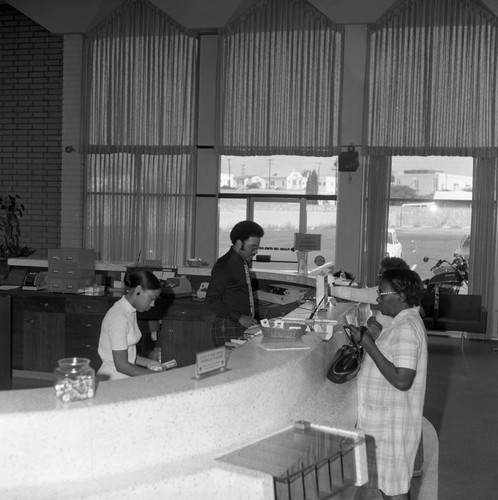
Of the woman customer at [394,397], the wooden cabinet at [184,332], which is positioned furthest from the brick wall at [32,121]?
the woman customer at [394,397]

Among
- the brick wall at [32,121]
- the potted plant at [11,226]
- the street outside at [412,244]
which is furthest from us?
the brick wall at [32,121]

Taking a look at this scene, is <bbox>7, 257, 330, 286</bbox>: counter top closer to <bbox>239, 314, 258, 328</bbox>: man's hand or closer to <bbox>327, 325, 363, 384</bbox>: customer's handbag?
<bbox>239, 314, 258, 328</bbox>: man's hand

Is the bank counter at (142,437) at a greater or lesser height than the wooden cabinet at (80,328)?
greater

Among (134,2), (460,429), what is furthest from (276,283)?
(134,2)

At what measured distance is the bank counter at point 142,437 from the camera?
2385 millimetres

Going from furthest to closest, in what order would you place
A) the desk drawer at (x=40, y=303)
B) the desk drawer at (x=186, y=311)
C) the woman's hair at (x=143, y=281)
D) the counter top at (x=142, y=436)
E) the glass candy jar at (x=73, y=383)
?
the desk drawer at (x=40, y=303), the desk drawer at (x=186, y=311), the woman's hair at (x=143, y=281), the glass candy jar at (x=73, y=383), the counter top at (x=142, y=436)

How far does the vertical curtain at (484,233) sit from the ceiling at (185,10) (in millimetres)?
2073

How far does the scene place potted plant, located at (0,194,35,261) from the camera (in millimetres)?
10609

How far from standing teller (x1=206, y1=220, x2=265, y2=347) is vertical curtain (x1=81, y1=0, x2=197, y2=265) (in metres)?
5.54

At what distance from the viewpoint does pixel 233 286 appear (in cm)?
533

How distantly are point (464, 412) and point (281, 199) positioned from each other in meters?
5.12

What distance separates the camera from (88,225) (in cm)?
1117

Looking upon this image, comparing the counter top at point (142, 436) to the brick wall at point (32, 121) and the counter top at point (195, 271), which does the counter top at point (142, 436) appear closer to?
the counter top at point (195, 271)

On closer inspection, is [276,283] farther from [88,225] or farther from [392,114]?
[88,225]
